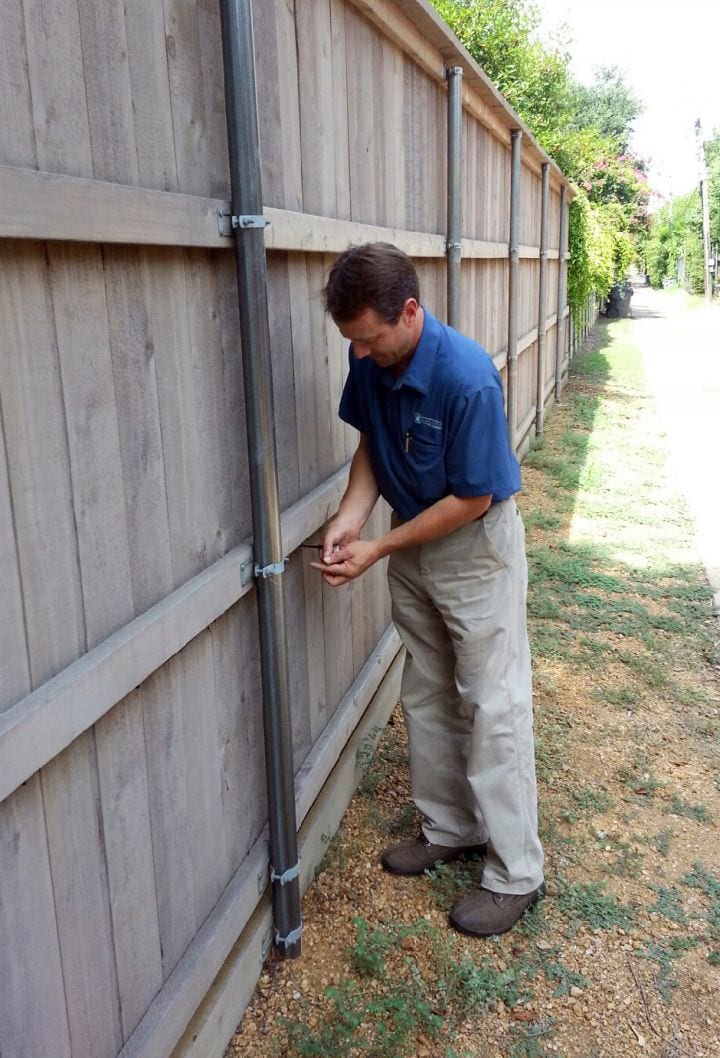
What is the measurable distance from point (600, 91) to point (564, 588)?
1498 inches

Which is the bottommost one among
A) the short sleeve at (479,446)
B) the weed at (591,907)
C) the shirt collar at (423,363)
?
the weed at (591,907)

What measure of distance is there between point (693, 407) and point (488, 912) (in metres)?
11.5

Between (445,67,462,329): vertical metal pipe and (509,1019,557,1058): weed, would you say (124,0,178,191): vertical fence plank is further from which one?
(445,67,462,329): vertical metal pipe

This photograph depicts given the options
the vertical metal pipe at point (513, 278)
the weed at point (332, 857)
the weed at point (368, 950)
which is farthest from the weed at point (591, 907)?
the vertical metal pipe at point (513, 278)

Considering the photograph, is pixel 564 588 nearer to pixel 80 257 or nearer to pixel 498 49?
pixel 80 257

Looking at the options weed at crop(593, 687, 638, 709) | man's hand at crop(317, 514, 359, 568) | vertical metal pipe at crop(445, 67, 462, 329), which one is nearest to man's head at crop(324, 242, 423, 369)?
man's hand at crop(317, 514, 359, 568)

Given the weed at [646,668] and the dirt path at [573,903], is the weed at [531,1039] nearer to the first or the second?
the dirt path at [573,903]

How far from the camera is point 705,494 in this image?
8.44 metres

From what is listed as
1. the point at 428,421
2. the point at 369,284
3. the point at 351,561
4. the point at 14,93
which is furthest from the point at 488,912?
the point at 14,93

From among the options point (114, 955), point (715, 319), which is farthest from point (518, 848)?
point (715, 319)

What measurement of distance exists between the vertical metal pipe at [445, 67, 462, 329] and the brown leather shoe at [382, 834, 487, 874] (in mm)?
2545

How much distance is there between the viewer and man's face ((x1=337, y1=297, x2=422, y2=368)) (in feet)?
8.05

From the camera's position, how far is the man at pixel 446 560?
2537mm

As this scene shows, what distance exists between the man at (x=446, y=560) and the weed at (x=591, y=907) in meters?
0.10
